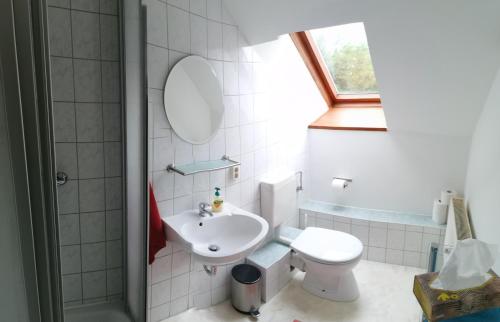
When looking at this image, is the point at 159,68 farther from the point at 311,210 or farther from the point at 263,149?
the point at 311,210

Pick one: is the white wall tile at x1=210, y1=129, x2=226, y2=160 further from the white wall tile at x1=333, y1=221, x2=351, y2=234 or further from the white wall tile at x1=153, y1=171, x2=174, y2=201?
the white wall tile at x1=333, y1=221, x2=351, y2=234

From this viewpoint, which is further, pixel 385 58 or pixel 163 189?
pixel 385 58

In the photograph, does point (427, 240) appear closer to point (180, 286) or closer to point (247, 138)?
point (247, 138)

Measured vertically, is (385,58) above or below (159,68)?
above

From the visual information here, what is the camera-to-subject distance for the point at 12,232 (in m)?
0.63

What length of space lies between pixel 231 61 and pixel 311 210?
5.60 ft

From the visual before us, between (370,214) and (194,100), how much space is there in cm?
205

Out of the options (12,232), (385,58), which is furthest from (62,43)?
(385,58)

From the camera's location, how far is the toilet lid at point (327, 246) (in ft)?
7.61

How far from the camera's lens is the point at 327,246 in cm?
247

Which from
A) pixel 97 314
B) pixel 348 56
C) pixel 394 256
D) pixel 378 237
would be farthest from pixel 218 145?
pixel 394 256

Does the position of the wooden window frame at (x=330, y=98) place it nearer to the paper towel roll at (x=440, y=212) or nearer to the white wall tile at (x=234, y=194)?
the paper towel roll at (x=440, y=212)

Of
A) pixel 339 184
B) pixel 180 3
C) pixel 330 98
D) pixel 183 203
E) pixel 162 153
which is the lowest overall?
pixel 339 184

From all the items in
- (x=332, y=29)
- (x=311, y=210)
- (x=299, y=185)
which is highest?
(x=332, y=29)
